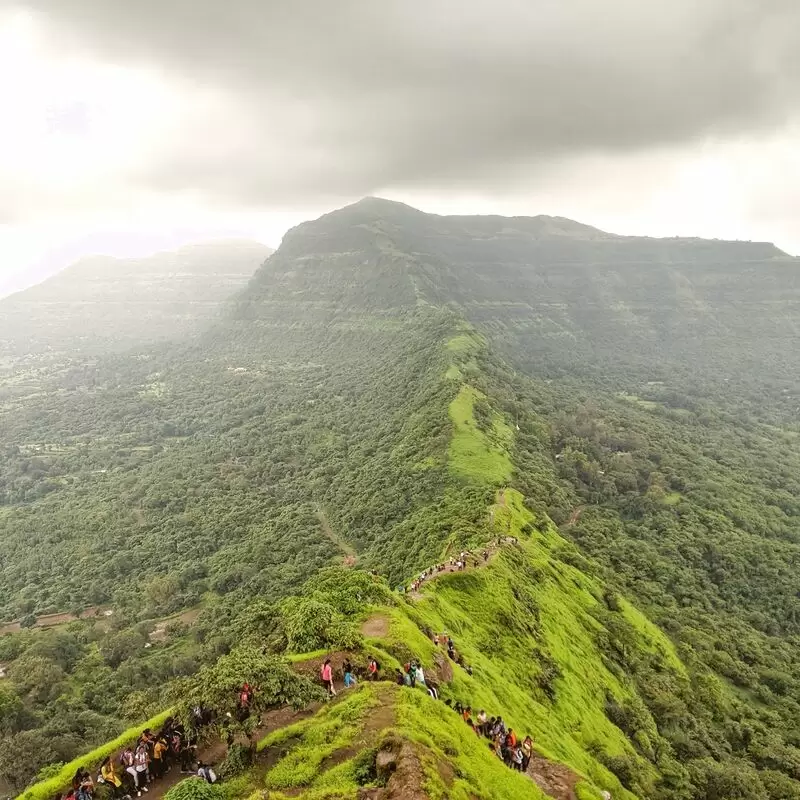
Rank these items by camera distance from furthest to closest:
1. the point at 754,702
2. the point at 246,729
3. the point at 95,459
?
the point at 95,459, the point at 754,702, the point at 246,729

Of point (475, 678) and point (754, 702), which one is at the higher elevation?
point (475, 678)

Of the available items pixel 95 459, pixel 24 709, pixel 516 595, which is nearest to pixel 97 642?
pixel 24 709

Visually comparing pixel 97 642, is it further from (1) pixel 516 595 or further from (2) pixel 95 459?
(2) pixel 95 459

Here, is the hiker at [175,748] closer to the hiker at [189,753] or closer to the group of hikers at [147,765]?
the group of hikers at [147,765]

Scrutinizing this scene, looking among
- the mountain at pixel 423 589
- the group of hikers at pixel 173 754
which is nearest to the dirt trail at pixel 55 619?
the mountain at pixel 423 589

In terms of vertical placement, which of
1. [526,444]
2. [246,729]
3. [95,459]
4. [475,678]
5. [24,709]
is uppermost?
[246,729]

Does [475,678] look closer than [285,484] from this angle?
Yes

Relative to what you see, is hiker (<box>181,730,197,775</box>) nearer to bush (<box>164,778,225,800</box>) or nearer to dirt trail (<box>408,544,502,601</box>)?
bush (<box>164,778,225,800</box>)

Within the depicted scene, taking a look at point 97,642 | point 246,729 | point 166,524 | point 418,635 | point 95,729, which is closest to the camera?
point 246,729
